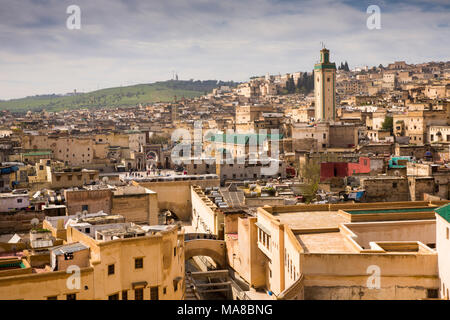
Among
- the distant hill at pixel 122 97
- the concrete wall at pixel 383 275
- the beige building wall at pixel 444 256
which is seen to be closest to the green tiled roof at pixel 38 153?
the concrete wall at pixel 383 275

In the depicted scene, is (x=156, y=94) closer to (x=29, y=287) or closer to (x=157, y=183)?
(x=157, y=183)

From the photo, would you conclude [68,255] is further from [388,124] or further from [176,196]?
[388,124]

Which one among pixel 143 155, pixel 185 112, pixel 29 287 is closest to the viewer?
pixel 29 287

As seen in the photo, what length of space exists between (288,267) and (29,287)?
17.2 feet

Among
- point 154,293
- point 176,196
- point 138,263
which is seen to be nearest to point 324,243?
point 154,293

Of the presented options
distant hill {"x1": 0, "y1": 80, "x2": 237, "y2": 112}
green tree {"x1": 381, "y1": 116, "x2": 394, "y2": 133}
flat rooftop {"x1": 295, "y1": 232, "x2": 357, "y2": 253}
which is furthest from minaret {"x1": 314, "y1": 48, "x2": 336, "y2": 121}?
distant hill {"x1": 0, "y1": 80, "x2": 237, "y2": 112}

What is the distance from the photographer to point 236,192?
976 inches

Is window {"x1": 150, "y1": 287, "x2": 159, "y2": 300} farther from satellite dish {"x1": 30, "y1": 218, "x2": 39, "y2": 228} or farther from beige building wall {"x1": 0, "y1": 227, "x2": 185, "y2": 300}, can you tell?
satellite dish {"x1": 30, "y1": 218, "x2": 39, "y2": 228}

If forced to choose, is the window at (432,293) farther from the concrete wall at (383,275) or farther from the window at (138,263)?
the window at (138,263)

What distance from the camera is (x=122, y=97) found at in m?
142

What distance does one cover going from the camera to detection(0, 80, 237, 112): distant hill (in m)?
134

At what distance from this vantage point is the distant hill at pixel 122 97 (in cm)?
13450
